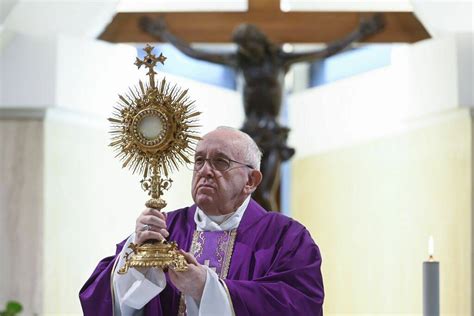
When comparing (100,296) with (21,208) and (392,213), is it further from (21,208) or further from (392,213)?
(392,213)

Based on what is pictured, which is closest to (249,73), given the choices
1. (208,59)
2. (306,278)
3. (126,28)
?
(208,59)

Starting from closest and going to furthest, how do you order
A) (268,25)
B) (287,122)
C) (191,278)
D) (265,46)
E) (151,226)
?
(151,226), (191,278), (265,46), (268,25), (287,122)

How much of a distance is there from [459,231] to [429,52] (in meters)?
1.20

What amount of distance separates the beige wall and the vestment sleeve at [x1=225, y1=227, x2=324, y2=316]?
3.42 metres

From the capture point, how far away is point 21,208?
7.49 meters

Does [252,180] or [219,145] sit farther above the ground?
[219,145]

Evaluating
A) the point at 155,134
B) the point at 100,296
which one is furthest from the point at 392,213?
the point at 155,134

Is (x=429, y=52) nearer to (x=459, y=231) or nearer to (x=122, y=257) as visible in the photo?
(x=459, y=231)

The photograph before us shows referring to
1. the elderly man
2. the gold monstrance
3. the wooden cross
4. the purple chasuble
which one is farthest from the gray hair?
the wooden cross

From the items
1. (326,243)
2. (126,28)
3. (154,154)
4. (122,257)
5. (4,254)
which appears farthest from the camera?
(326,243)

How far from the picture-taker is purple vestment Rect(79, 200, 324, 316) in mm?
4062

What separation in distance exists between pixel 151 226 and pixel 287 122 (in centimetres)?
537

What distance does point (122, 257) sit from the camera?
4.05 m

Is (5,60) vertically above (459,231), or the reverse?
(5,60)
